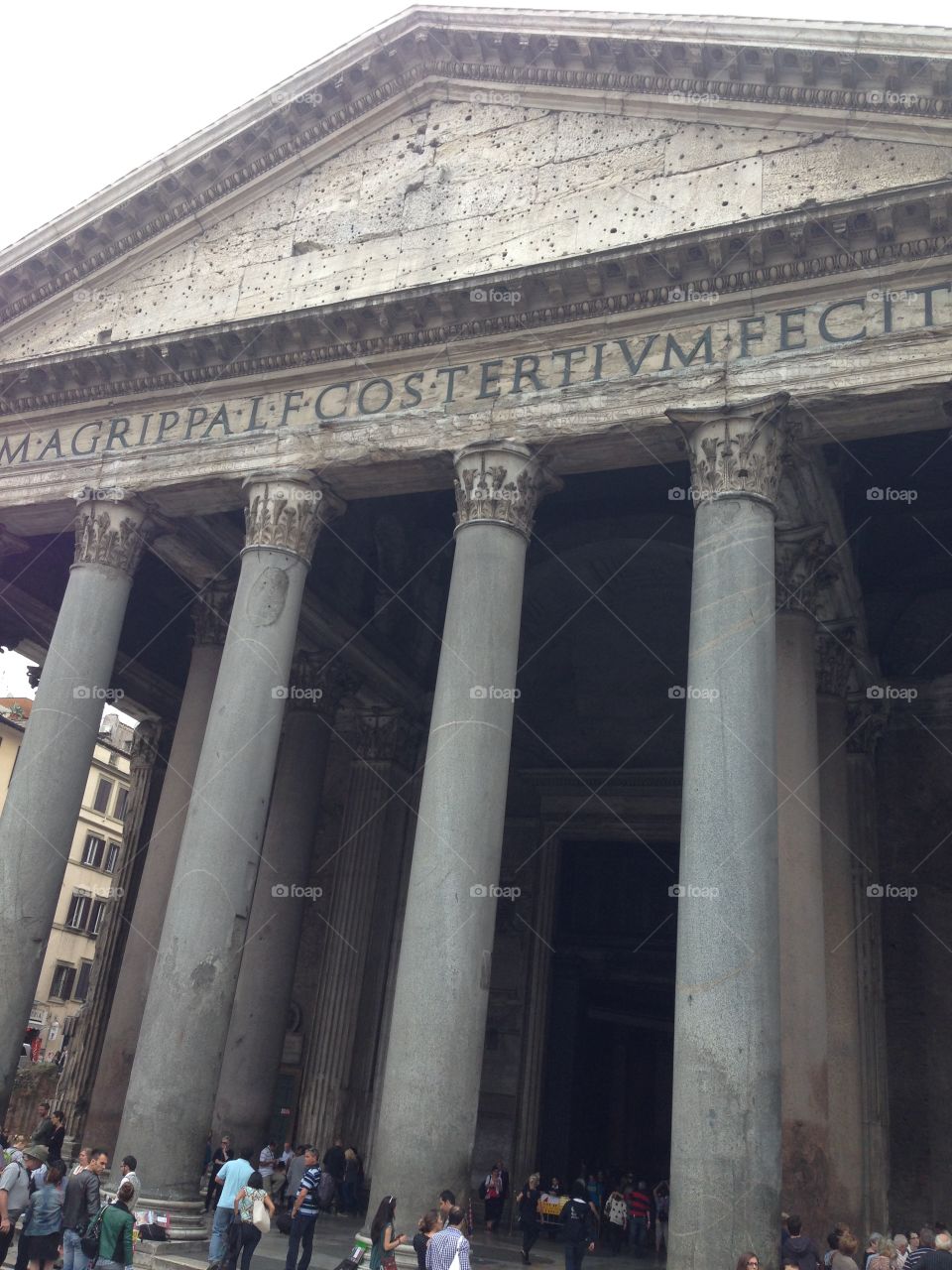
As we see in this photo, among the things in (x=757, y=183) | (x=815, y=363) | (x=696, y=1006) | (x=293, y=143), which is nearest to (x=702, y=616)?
(x=815, y=363)

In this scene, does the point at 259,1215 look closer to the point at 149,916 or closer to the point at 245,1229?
the point at 245,1229

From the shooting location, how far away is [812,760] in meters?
11.4

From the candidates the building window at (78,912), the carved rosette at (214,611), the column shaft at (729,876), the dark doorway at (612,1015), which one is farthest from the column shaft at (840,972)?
the building window at (78,912)

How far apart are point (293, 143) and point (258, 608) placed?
249 inches

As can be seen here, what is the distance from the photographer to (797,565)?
38.9ft

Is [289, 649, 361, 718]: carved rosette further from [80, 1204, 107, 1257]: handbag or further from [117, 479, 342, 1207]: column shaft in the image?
[80, 1204, 107, 1257]: handbag

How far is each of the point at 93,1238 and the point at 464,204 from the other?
1064 centimetres

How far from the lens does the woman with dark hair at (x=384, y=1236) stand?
7715 mm

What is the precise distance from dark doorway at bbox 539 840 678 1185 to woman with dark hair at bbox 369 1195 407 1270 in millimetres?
7393

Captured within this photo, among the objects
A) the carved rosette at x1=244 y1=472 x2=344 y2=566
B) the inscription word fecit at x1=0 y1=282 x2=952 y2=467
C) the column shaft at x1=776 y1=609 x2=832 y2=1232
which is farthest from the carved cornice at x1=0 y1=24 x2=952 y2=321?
the column shaft at x1=776 y1=609 x2=832 y2=1232

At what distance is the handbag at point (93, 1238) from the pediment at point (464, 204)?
28.9 ft

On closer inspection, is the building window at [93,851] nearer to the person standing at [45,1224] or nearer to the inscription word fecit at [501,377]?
the inscription word fecit at [501,377]

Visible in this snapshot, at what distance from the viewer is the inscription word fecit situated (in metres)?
9.94

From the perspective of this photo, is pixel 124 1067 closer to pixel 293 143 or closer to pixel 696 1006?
pixel 696 1006
